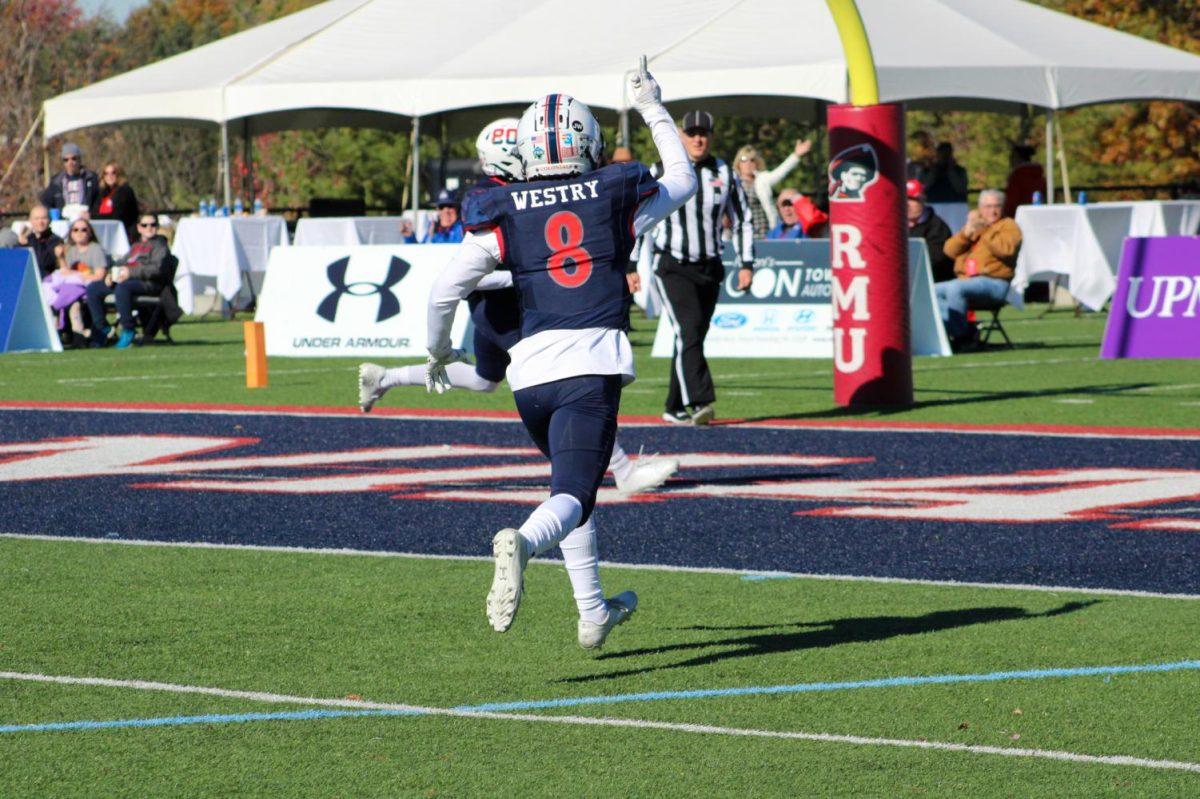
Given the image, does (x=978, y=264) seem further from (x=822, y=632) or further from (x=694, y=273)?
(x=822, y=632)

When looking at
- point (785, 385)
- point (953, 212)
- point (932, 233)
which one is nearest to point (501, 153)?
point (785, 385)

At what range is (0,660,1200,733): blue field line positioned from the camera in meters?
6.18

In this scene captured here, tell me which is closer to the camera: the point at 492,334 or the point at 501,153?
the point at 501,153

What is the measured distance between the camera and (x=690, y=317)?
1450 centimetres

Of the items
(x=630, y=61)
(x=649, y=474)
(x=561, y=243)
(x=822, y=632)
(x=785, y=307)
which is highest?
(x=630, y=61)

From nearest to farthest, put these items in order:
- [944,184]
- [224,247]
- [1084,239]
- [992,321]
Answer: [992,321] → [1084,239] → [224,247] → [944,184]

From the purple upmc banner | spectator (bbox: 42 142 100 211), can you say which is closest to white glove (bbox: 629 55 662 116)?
the purple upmc banner

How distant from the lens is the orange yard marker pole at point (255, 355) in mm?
17703

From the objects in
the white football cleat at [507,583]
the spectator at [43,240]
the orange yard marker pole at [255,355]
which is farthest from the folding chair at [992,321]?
the white football cleat at [507,583]

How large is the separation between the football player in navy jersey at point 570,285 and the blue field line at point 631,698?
51 cm

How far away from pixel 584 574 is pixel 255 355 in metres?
11.3

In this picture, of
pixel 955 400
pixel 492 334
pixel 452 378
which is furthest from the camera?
pixel 955 400

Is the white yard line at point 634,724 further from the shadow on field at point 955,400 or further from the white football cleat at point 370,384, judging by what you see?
the shadow on field at point 955,400

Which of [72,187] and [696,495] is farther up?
[72,187]
